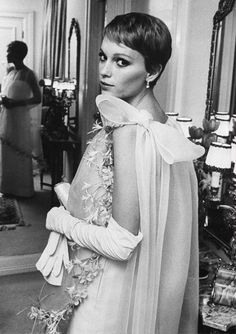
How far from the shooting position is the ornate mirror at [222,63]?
8.20ft

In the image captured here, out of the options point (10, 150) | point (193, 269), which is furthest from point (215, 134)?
point (10, 150)

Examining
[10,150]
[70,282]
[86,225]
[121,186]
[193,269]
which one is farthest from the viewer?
[10,150]

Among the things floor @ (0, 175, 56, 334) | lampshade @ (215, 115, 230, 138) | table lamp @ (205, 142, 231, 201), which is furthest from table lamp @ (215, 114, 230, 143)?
floor @ (0, 175, 56, 334)

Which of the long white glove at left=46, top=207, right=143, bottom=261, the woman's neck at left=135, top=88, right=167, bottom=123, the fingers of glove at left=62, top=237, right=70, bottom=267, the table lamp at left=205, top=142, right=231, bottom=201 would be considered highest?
the woman's neck at left=135, top=88, right=167, bottom=123

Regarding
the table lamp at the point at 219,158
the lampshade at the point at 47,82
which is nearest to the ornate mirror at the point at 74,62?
the lampshade at the point at 47,82

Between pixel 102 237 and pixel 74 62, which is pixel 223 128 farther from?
pixel 74 62

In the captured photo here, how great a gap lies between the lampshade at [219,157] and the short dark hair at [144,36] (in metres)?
0.92

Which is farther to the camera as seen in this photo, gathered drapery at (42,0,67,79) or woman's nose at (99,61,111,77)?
gathered drapery at (42,0,67,79)

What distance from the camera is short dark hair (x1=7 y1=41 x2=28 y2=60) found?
3.12 meters

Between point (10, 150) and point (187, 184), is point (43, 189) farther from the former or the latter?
point (187, 184)

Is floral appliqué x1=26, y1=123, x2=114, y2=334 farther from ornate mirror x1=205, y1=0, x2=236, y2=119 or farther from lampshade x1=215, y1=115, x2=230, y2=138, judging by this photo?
ornate mirror x1=205, y1=0, x2=236, y2=119

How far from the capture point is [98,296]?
1295 millimetres

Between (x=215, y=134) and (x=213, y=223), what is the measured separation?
1.56ft

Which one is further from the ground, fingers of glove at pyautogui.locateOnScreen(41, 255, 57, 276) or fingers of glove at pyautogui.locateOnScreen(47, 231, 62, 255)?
fingers of glove at pyautogui.locateOnScreen(47, 231, 62, 255)
